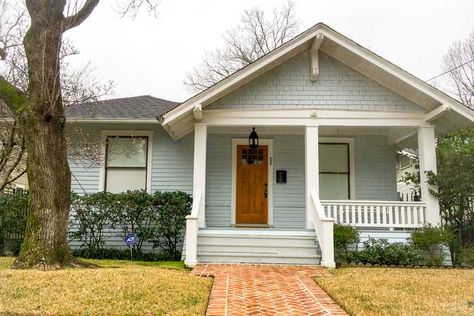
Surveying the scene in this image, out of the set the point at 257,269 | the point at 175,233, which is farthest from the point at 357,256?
the point at 175,233

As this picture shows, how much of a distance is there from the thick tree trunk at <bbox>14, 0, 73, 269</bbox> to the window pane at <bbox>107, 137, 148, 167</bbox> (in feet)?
12.7

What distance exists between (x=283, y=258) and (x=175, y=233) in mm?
2870

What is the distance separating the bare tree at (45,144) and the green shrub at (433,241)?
666cm

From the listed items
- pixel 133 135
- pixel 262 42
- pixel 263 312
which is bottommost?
pixel 263 312

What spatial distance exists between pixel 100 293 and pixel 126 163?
6649 millimetres

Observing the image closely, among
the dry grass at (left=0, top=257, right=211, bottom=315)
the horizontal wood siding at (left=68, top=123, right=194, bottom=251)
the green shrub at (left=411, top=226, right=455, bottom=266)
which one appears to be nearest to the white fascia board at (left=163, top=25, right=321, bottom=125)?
the horizontal wood siding at (left=68, top=123, right=194, bottom=251)

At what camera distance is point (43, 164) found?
7.24 meters

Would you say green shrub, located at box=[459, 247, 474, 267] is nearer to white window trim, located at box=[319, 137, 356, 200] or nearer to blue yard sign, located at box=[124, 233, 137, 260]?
white window trim, located at box=[319, 137, 356, 200]

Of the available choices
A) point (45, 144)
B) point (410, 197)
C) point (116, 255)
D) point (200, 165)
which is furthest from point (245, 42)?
point (45, 144)

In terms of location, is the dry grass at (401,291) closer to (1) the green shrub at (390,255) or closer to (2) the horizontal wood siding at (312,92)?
(1) the green shrub at (390,255)

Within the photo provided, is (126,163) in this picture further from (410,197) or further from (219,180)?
(410,197)

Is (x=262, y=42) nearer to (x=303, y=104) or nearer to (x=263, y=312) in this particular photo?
(x=303, y=104)

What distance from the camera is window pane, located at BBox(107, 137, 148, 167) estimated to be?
1143 cm

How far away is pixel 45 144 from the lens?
728 centimetres
